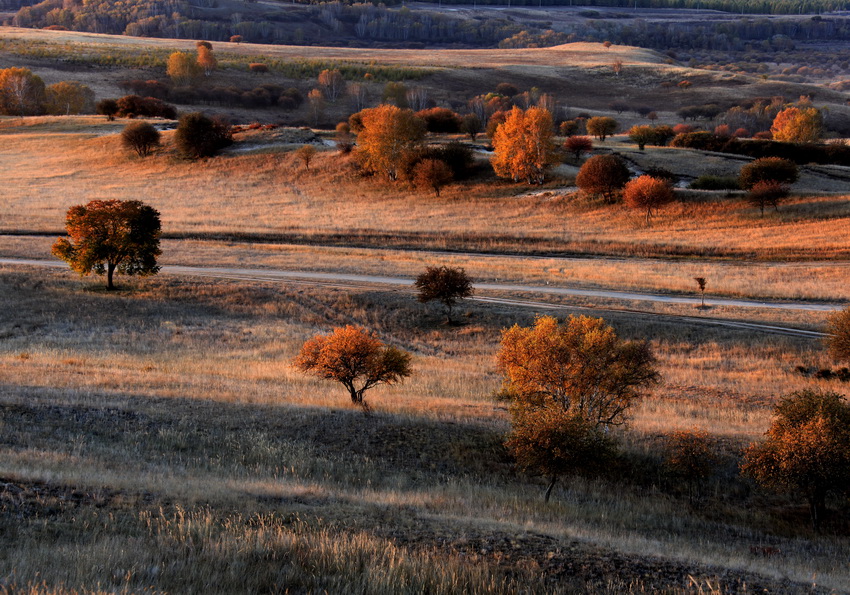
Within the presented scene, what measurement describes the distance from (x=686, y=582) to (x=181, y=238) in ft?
180

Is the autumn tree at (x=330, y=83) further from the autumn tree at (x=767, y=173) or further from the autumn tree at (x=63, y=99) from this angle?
the autumn tree at (x=767, y=173)

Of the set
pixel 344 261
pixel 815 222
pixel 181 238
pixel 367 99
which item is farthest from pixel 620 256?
pixel 367 99

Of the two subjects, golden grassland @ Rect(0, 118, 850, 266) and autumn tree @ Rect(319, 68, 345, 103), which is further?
autumn tree @ Rect(319, 68, 345, 103)

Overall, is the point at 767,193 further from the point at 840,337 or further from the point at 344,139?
the point at 344,139

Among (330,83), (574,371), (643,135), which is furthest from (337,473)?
(330,83)

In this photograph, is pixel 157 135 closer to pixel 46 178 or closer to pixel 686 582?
pixel 46 178

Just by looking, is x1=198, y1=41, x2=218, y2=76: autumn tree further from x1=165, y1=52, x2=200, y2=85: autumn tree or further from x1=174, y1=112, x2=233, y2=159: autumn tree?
x1=174, y1=112, x2=233, y2=159: autumn tree

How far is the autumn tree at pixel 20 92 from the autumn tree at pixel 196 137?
145 feet

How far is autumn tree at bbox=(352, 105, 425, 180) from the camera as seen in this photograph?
75312 millimetres

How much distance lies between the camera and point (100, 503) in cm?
1061

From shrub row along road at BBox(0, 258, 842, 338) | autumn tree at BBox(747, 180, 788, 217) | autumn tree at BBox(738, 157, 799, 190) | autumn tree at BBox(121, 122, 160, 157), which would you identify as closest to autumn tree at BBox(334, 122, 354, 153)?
autumn tree at BBox(121, 122, 160, 157)

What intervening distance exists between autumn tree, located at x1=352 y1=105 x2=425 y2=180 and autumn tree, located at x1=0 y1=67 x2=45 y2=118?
69843 mm

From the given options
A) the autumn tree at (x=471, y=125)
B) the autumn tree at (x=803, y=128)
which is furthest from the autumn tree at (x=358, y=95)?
the autumn tree at (x=803, y=128)

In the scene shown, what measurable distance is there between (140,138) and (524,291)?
2578 inches
